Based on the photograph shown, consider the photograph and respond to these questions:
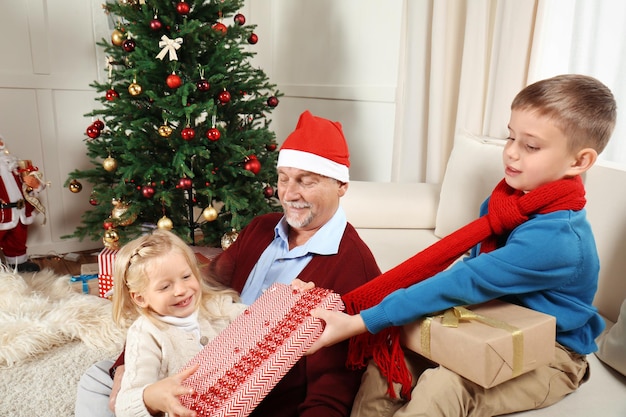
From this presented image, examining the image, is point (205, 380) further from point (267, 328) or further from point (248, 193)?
point (248, 193)

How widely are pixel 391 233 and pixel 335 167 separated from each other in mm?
1151

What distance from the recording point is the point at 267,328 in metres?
1.06

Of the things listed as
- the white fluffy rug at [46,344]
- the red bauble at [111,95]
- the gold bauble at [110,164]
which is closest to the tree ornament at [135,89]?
the red bauble at [111,95]

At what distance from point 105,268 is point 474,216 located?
181cm

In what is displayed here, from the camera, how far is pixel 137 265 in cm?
120

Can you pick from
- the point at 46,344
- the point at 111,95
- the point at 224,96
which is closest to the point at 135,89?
the point at 111,95

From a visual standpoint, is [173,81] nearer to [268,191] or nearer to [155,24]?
[155,24]

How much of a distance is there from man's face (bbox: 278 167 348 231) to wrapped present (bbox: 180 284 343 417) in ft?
0.98

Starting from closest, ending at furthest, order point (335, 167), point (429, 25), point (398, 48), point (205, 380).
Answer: point (205, 380), point (335, 167), point (429, 25), point (398, 48)

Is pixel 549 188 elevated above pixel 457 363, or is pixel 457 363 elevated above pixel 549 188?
pixel 549 188

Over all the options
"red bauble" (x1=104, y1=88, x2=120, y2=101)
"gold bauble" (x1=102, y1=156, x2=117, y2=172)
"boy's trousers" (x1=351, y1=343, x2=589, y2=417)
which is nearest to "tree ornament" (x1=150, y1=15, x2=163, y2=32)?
"red bauble" (x1=104, y1=88, x2=120, y2=101)

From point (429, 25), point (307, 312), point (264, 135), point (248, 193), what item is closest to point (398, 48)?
point (429, 25)

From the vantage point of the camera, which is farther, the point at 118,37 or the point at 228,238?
the point at 228,238

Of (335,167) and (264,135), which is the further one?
(264,135)
